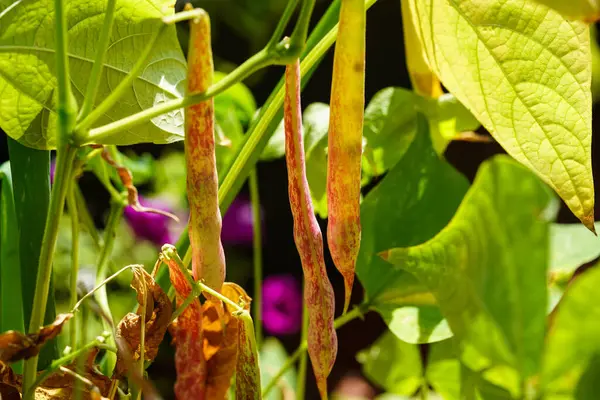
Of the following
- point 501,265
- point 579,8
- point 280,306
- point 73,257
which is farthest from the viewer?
point 280,306

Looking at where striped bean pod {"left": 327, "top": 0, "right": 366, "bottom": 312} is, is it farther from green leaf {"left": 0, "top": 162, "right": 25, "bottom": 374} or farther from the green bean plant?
green leaf {"left": 0, "top": 162, "right": 25, "bottom": 374}

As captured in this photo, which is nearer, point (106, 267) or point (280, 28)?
point (280, 28)

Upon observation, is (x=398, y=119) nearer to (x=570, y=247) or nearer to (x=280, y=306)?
(x=570, y=247)

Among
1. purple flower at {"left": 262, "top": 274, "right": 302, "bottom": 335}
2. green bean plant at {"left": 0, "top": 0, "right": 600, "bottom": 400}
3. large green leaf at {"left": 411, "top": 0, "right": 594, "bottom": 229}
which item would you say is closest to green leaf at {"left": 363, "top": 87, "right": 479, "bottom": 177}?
green bean plant at {"left": 0, "top": 0, "right": 600, "bottom": 400}

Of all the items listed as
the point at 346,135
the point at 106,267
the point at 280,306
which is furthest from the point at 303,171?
the point at 280,306

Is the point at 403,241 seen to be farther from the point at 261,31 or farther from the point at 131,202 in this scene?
the point at 261,31

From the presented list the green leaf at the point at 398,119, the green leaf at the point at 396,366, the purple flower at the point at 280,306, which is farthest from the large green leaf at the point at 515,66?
the purple flower at the point at 280,306

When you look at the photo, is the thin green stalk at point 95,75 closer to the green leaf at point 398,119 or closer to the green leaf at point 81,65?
the green leaf at point 81,65
